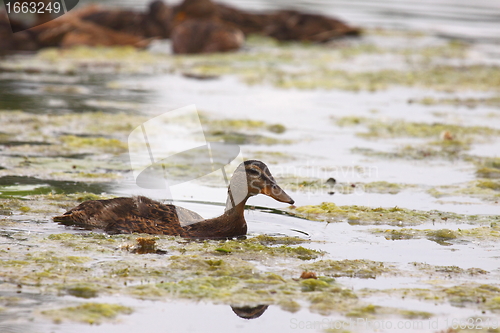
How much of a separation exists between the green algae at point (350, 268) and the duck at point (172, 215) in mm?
977

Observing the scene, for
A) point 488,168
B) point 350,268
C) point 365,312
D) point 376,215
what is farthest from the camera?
point 488,168

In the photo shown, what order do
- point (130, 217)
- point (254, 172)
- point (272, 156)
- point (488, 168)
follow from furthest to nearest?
point (272, 156) < point (488, 168) < point (254, 172) < point (130, 217)

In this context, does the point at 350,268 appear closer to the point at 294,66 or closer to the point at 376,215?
the point at 376,215

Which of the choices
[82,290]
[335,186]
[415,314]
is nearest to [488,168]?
[335,186]

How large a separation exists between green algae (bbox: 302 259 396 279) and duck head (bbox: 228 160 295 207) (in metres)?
1.04

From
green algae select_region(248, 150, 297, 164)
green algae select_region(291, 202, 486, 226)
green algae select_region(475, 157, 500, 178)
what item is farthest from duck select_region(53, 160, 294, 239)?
green algae select_region(475, 157, 500, 178)

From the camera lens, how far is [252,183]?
7.07 m

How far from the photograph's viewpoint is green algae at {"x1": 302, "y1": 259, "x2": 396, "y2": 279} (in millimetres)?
5957

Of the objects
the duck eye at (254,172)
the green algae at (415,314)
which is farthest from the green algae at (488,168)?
the green algae at (415,314)

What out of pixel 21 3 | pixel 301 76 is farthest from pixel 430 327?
pixel 21 3

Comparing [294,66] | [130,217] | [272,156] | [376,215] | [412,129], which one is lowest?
[294,66]

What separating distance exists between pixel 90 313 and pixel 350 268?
6.92ft

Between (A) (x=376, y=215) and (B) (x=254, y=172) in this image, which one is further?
(A) (x=376, y=215)

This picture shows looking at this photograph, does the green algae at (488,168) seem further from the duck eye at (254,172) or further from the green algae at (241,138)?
the duck eye at (254,172)
